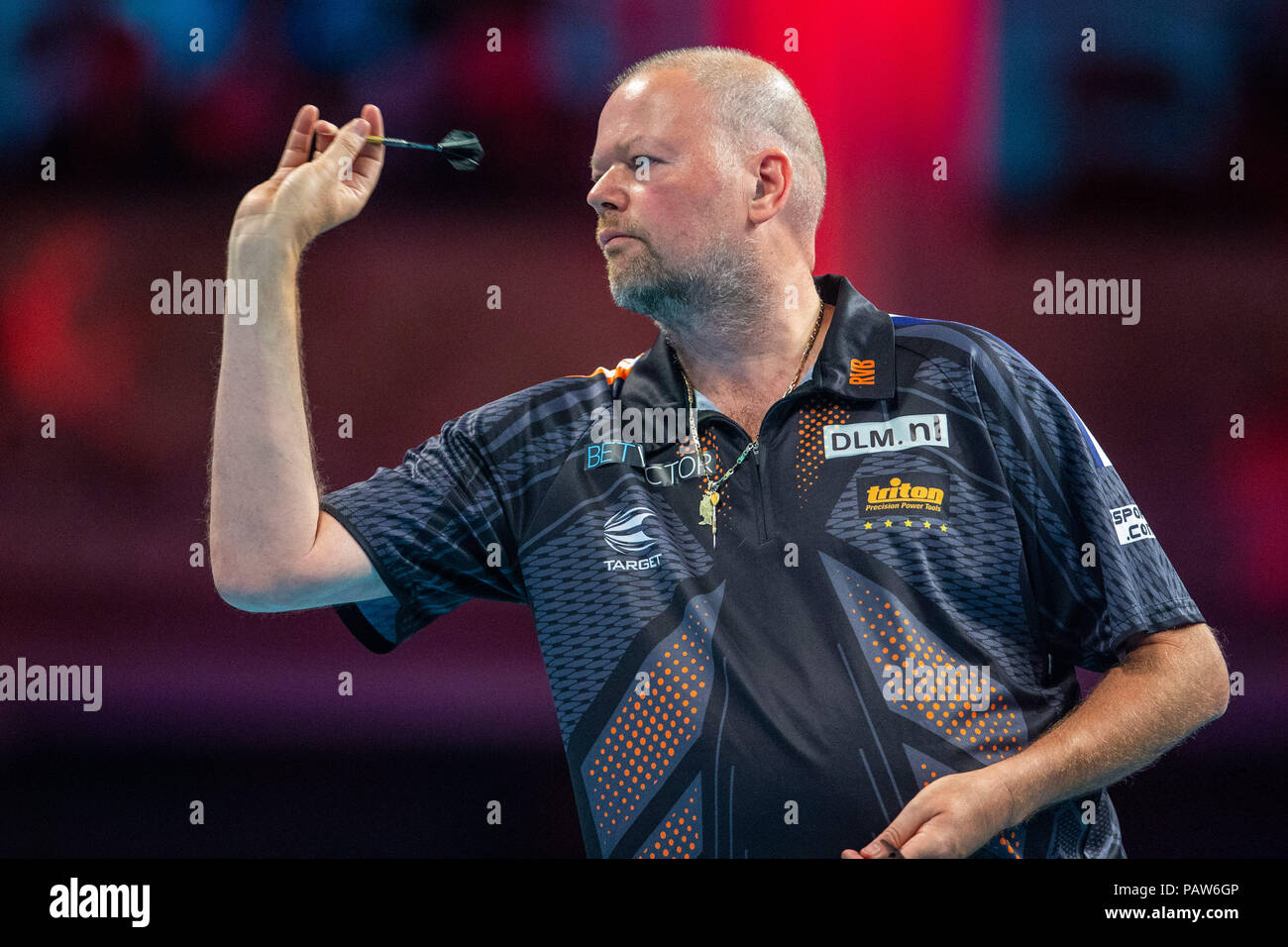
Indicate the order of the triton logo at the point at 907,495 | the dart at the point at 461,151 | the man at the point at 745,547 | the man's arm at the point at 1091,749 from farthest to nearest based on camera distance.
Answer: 1. the dart at the point at 461,151
2. the triton logo at the point at 907,495
3. the man at the point at 745,547
4. the man's arm at the point at 1091,749

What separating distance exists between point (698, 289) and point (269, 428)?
708 mm

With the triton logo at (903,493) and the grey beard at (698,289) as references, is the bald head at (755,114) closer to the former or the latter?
the grey beard at (698,289)

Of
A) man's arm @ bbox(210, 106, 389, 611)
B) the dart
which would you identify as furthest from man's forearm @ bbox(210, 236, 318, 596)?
the dart

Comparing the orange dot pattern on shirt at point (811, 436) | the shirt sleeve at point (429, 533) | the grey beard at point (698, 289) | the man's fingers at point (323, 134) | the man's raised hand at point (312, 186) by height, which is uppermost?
the man's fingers at point (323, 134)

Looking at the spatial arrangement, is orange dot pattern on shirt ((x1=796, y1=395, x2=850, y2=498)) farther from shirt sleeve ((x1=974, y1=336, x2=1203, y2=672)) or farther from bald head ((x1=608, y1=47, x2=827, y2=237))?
bald head ((x1=608, y1=47, x2=827, y2=237))

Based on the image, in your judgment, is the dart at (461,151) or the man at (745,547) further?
the dart at (461,151)

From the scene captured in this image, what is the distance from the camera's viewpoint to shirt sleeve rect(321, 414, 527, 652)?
1911 mm

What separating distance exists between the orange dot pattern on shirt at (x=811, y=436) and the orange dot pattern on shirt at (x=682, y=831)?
466mm

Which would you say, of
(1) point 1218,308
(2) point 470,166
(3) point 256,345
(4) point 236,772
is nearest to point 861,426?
(2) point 470,166

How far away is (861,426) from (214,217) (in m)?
1.58

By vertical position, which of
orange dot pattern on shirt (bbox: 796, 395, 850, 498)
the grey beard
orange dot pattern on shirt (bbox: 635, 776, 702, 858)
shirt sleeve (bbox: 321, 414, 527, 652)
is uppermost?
the grey beard

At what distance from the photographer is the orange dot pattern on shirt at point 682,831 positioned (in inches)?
69.0

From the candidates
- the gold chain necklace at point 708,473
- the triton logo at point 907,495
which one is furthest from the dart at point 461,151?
the triton logo at point 907,495

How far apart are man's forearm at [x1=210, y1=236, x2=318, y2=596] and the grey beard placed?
20.9 inches
